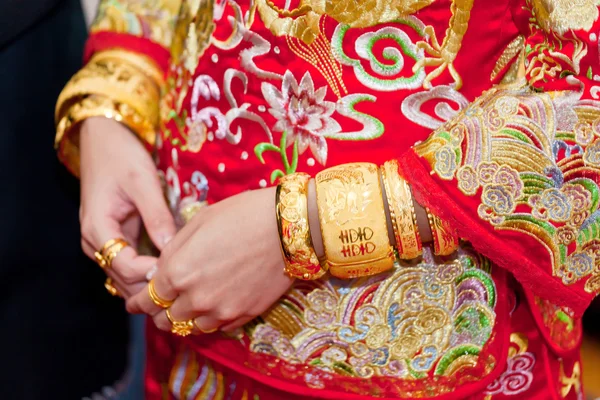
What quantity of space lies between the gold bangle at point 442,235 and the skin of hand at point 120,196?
328mm

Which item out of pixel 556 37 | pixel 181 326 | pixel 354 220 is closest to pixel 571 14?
pixel 556 37

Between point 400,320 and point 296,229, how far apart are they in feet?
0.52

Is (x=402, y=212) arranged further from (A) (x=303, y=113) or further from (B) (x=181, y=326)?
(B) (x=181, y=326)

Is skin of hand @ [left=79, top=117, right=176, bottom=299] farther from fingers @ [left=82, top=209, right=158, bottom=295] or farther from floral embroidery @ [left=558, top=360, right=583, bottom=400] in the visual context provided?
floral embroidery @ [left=558, top=360, right=583, bottom=400]

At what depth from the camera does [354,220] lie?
1.85ft

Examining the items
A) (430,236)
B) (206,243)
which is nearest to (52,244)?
(206,243)

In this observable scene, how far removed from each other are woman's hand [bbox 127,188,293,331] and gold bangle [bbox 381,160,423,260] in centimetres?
11

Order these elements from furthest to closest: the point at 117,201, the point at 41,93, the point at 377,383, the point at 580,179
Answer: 1. the point at 41,93
2. the point at 117,201
3. the point at 377,383
4. the point at 580,179

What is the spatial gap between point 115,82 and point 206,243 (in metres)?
0.33

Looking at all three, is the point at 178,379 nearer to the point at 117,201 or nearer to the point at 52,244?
the point at 117,201

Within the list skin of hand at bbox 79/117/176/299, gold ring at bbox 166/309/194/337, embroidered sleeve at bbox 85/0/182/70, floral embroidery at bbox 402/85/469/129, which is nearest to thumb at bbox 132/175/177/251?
skin of hand at bbox 79/117/176/299

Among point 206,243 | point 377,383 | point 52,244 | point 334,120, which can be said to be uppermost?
point 334,120

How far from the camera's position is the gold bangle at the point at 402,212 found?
1.85ft

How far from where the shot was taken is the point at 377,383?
2.20 feet
